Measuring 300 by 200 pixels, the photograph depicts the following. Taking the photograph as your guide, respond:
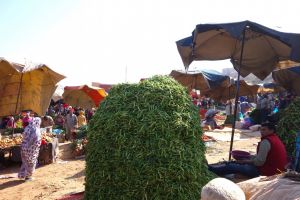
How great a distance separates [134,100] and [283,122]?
3.72 m

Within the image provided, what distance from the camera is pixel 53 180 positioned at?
886 centimetres

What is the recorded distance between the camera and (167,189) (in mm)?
4613

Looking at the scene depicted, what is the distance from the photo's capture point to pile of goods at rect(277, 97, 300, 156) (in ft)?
22.7

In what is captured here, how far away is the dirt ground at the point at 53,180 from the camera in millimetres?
7707

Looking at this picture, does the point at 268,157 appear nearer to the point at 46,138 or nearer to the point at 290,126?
the point at 290,126

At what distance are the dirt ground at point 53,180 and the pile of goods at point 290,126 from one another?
6.89ft

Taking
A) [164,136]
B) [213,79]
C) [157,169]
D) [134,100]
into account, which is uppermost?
[213,79]

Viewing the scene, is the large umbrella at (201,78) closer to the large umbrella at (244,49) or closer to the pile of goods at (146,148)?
the large umbrella at (244,49)

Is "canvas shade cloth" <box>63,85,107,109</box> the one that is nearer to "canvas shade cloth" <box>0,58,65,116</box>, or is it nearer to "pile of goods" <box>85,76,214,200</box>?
"canvas shade cloth" <box>0,58,65,116</box>

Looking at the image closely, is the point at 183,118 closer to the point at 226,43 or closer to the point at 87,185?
the point at 87,185

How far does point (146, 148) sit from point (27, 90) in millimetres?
8568

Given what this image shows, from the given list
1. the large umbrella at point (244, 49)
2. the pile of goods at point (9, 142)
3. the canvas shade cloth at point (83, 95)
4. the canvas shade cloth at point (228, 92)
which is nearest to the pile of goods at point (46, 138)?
the pile of goods at point (9, 142)

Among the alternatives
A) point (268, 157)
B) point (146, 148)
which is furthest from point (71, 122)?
point (146, 148)

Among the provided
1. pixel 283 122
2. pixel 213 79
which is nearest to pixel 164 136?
pixel 283 122
